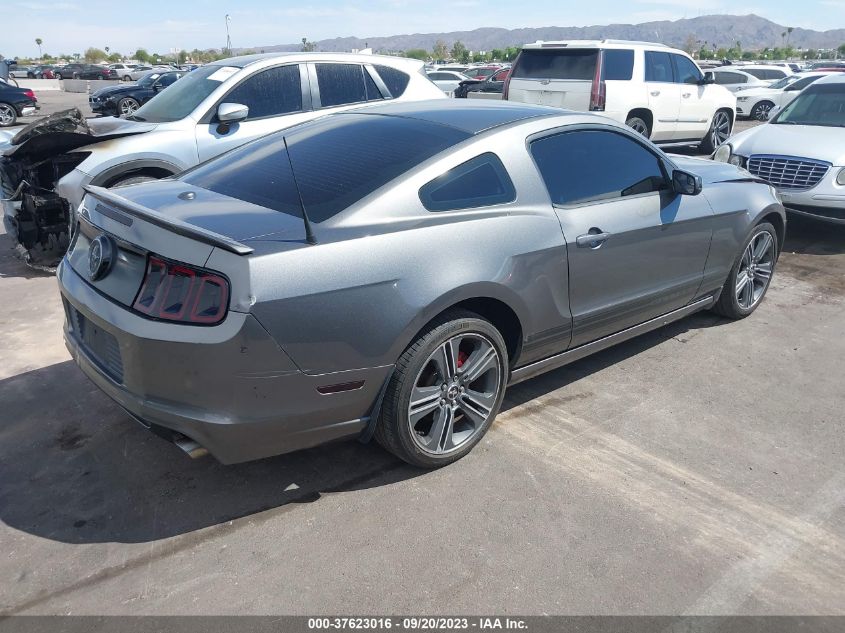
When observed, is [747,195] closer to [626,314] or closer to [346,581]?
[626,314]

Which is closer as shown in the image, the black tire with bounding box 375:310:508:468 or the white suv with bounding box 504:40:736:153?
the black tire with bounding box 375:310:508:468

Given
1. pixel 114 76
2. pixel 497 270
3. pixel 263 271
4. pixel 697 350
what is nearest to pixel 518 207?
pixel 497 270

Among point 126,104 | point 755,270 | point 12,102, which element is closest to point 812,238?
point 755,270

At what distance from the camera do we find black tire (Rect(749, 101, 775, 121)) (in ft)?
66.5

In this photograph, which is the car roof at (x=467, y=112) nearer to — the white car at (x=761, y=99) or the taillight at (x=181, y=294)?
the taillight at (x=181, y=294)

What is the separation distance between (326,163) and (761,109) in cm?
2033

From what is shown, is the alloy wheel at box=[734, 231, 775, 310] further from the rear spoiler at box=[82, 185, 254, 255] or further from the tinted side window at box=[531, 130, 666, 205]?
the rear spoiler at box=[82, 185, 254, 255]

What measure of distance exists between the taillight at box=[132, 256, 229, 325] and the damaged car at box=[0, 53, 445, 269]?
3.54 metres

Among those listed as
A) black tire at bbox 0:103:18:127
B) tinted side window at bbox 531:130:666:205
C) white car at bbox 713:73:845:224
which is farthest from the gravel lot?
black tire at bbox 0:103:18:127

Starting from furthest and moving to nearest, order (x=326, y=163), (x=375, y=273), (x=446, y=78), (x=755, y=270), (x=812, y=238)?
(x=446, y=78)
(x=812, y=238)
(x=755, y=270)
(x=326, y=163)
(x=375, y=273)

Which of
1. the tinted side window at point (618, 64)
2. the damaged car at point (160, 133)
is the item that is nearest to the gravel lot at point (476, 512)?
the damaged car at point (160, 133)

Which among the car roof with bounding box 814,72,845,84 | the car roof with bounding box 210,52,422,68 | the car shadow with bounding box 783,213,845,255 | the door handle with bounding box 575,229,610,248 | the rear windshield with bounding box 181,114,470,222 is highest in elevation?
the car roof with bounding box 210,52,422,68

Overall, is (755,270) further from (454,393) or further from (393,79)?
(393,79)

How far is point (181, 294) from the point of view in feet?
8.98
